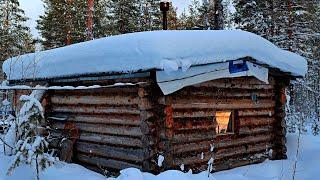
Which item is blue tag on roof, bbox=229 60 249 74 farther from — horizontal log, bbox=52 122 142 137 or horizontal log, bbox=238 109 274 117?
→ horizontal log, bbox=52 122 142 137

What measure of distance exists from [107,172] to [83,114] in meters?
1.60

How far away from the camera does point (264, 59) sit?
8836 millimetres

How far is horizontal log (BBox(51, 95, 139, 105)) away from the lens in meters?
7.87

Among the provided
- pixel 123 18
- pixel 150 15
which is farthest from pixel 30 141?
pixel 150 15

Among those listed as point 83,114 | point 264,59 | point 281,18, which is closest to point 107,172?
point 83,114

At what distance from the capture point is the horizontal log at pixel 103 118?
787 centimetres

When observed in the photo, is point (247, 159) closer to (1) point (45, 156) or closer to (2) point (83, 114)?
(2) point (83, 114)

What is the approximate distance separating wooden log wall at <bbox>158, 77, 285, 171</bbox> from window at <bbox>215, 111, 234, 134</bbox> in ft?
0.43

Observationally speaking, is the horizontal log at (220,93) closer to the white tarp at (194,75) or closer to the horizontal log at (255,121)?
the white tarp at (194,75)

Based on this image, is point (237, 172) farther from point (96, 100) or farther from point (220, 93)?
point (96, 100)

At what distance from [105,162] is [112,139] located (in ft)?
1.92

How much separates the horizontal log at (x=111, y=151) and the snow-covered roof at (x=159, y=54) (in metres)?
1.66

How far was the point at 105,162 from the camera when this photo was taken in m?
8.55

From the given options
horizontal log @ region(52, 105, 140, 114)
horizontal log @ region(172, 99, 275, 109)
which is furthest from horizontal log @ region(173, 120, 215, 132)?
horizontal log @ region(52, 105, 140, 114)
